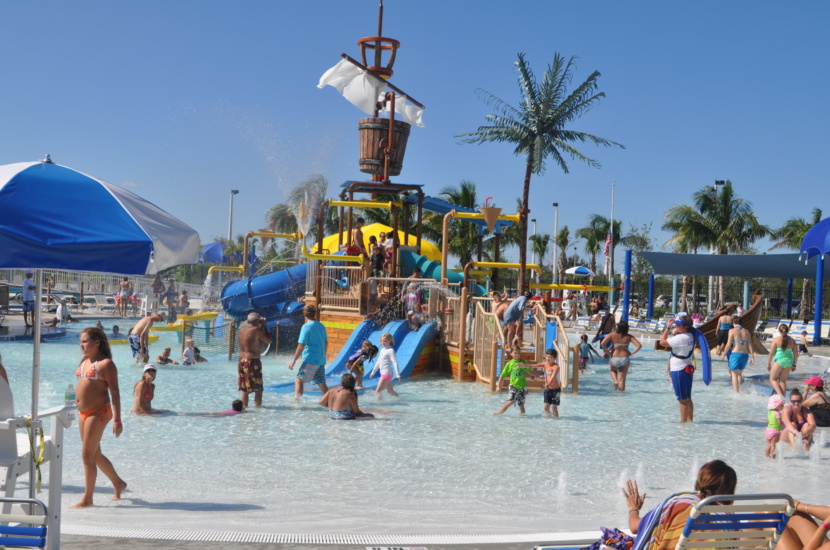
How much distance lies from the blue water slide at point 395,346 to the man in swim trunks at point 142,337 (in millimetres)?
3630

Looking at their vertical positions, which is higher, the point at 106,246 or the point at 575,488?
the point at 106,246

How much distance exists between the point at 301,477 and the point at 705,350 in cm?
700

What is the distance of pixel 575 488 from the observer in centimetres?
746

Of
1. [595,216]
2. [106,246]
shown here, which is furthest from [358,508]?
[595,216]

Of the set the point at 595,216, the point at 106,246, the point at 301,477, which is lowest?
the point at 301,477

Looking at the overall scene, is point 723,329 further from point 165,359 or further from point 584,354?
point 165,359

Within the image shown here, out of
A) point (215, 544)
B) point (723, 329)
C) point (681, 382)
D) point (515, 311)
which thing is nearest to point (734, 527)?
point (215, 544)

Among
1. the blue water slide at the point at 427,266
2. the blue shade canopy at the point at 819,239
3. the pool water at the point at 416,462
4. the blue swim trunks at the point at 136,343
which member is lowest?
the pool water at the point at 416,462

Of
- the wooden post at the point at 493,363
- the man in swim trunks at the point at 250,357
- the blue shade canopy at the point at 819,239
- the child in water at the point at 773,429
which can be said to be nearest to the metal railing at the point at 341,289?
the wooden post at the point at 493,363

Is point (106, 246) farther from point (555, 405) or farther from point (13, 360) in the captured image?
point (13, 360)

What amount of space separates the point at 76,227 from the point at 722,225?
128ft

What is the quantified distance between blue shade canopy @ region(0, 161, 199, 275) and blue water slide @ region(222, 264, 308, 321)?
46.3ft

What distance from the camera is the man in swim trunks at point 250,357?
11555 millimetres

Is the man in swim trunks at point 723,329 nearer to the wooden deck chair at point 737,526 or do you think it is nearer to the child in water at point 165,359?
the child in water at point 165,359
